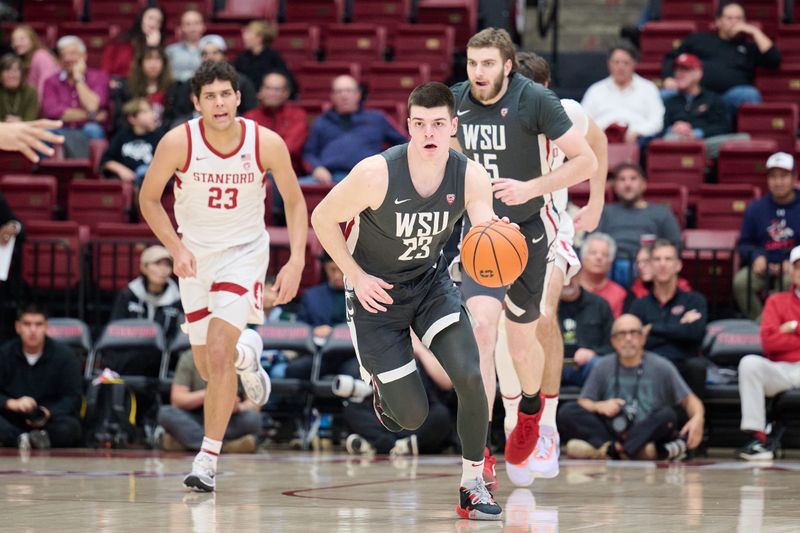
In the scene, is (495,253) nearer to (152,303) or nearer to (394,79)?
(152,303)

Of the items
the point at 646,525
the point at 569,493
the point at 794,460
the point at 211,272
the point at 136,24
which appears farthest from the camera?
the point at 136,24

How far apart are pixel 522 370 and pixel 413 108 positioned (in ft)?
7.42

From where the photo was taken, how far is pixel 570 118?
300 inches

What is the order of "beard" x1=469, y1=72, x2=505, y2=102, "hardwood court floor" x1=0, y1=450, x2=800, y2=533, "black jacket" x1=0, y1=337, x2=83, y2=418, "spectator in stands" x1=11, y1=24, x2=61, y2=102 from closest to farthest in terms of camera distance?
"hardwood court floor" x1=0, y1=450, x2=800, y2=533 < "beard" x1=469, y1=72, x2=505, y2=102 < "black jacket" x1=0, y1=337, x2=83, y2=418 < "spectator in stands" x1=11, y1=24, x2=61, y2=102

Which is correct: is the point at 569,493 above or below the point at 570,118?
below

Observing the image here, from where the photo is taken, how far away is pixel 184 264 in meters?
7.67

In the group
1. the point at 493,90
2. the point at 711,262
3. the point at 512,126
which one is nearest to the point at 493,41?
the point at 493,90

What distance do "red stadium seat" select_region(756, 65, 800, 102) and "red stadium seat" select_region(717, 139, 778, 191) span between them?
1.75 meters

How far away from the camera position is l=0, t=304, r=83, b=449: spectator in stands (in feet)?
37.7

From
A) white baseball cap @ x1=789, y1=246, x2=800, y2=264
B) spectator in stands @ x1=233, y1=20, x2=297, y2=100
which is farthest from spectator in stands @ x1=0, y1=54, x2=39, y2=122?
white baseball cap @ x1=789, y1=246, x2=800, y2=264

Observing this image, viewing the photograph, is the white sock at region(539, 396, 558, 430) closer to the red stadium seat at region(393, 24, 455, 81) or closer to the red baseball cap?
the red baseball cap

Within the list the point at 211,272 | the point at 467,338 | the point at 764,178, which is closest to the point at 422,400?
the point at 467,338

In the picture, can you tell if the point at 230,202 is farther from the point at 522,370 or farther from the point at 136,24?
the point at 136,24

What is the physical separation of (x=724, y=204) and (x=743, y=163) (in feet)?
2.37
